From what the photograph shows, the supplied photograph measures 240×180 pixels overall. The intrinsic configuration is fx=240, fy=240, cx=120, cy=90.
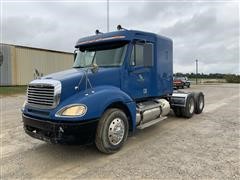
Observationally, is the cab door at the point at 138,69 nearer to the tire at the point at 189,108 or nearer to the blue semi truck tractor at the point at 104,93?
the blue semi truck tractor at the point at 104,93

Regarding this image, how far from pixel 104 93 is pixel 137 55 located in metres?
1.63

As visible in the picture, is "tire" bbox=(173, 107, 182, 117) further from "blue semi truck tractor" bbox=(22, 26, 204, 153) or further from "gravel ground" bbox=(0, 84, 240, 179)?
"gravel ground" bbox=(0, 84, 240, 179)

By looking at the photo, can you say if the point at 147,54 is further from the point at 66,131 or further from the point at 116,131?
the point at 66,131

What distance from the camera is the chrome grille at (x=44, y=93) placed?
14.7 ft

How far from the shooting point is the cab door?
228 inches

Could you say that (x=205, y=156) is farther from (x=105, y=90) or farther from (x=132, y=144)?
(x=105, y=90)

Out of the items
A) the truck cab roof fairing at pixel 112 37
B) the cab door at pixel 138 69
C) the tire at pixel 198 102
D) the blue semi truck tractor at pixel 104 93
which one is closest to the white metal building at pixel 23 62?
the tire at pixel 198 102

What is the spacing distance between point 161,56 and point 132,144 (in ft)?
9.76

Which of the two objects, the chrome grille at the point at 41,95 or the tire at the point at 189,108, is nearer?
the chrome grille at the point at 41,95

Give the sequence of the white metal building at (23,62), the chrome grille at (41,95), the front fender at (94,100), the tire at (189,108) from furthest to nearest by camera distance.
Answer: the white metal building at (23,62) < the tire at (189,108) < the chrome grille at (41,95) < the front fender at (94,100)

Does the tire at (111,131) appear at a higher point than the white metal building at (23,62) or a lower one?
lower

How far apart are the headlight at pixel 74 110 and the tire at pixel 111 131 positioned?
1.62ft

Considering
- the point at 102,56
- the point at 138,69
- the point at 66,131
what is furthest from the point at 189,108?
the point at 66,131

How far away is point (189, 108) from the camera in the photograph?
878 cm
